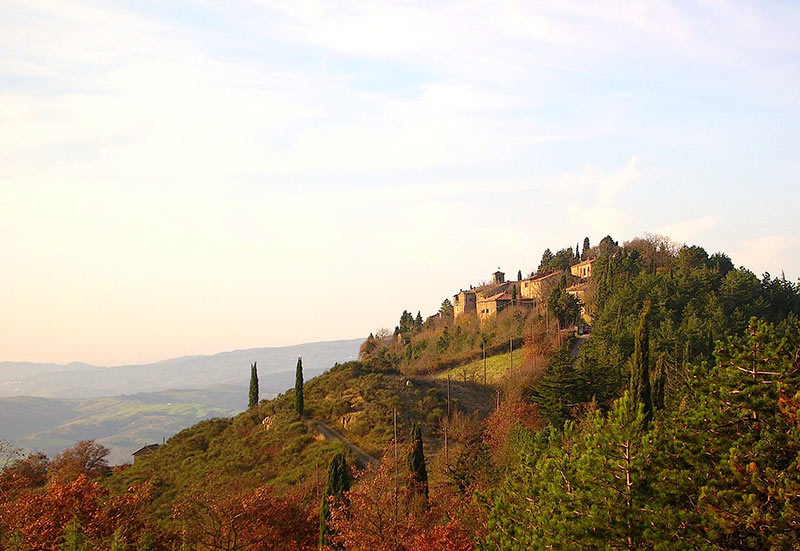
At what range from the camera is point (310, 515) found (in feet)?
95.3

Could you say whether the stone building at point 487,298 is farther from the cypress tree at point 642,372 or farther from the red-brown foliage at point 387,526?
the red-brown foliage at point 387,526

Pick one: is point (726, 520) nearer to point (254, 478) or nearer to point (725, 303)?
point (254, 478)

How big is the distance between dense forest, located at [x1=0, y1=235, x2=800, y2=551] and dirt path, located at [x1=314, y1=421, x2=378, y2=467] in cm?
50

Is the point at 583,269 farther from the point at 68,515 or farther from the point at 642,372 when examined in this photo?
the point at 68,515

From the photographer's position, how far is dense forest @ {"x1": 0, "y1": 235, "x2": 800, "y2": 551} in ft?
46.1

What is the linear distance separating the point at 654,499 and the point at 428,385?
4458 cm

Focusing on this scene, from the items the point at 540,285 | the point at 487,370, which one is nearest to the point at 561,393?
the point at 487,370

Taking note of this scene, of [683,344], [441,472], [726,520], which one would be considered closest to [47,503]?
[441,472]

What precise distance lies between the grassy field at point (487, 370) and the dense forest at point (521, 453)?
318 mm

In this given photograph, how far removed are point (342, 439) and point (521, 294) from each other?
160 ft

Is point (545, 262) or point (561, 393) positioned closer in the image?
point (561, 393)

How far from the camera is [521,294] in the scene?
299 ft

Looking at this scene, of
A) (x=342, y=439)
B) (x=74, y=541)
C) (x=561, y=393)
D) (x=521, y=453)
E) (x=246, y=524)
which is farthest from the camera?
(x=342, y=439)

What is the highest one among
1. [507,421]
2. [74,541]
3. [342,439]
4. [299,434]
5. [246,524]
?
[74,541]
